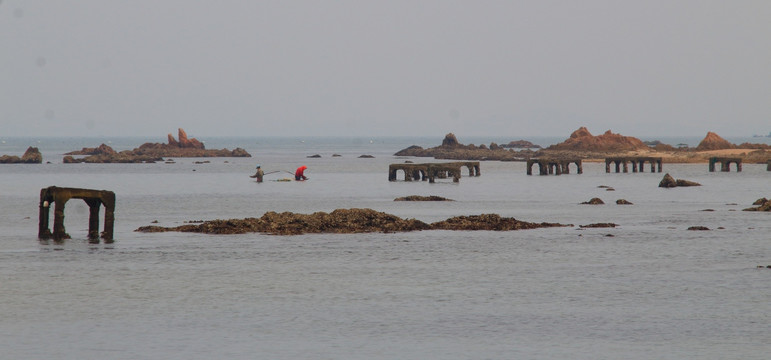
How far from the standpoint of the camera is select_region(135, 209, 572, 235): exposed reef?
46.3 m

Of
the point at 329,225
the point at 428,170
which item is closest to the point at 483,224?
the point at 329,225

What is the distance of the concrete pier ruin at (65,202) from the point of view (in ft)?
127

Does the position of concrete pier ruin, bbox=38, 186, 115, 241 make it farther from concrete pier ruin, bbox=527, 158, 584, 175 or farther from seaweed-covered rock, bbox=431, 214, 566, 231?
concrete pier ruin, bbox=527, 158, 584, 175

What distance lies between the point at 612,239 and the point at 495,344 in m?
23.8

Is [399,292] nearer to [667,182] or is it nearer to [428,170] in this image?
[667,182]

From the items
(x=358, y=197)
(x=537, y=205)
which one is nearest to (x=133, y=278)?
(x=537, y=205)

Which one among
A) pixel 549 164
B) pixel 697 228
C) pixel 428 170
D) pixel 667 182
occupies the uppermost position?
pixel 549 164

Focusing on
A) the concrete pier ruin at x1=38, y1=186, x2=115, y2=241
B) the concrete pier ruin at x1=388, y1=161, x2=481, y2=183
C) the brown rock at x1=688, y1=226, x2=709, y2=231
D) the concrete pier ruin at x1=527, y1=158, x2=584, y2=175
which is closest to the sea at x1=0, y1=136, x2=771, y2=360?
the concrete pier ruin at x1=38, y1=186, x2=115, y2=241

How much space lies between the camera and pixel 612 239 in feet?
144

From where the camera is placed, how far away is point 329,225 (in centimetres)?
4666

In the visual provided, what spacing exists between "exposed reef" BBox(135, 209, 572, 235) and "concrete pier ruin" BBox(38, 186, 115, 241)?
5385 mm

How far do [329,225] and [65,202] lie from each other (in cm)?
1276

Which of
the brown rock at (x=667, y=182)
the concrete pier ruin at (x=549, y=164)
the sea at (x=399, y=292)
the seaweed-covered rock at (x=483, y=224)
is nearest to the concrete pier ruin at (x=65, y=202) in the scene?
the sea at (x=399, y=292)

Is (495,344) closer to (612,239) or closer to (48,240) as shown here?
(612,239)
